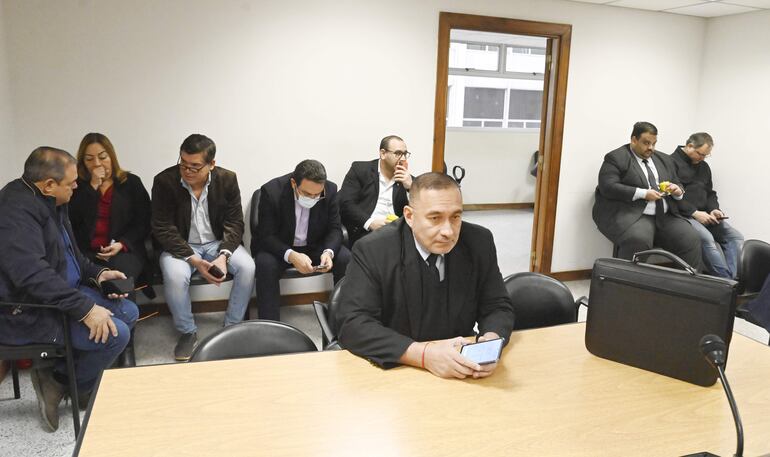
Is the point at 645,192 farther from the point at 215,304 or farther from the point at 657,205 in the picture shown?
the point at 215,304

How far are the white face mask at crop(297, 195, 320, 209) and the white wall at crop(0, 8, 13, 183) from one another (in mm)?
1776

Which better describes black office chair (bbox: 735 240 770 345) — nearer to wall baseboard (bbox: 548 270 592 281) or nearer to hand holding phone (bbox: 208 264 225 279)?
wall baseboard (bbox: 548 270 592 281)

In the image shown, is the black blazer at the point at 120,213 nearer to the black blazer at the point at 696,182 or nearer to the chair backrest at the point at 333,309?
the chair backrest at the point at 333,309

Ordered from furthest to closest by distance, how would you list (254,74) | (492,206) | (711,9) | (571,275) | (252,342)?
(492,206) < (571,275) < (711,9) < (254,74) < (252,342)

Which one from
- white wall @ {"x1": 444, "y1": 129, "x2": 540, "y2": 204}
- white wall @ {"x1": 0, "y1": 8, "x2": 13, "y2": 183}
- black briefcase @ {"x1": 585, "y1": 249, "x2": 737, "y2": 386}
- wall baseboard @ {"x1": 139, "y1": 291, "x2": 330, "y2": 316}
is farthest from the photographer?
white wall @ {"x1": 444, "y1": 129, "x2": 540, "y2": 204}

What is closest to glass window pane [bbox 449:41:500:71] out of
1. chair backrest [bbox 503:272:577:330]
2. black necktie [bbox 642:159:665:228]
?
black necktie [bbox 642:159:665:228]

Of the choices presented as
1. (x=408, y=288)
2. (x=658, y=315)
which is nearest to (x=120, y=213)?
(x=408, y=288)

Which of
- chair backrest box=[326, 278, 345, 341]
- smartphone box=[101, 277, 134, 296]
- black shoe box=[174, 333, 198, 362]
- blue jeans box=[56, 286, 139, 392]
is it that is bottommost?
black shoe box=[174, 333, 198, 362]

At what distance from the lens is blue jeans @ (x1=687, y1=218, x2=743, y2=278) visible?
489 centimetres

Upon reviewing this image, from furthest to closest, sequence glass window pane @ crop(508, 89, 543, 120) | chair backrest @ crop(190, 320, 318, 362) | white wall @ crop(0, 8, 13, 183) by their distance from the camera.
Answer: glass window pane @ crop(508, 89, 543, 120) → white wall @ crop(0, 8, 13, 183) → chair backrest @ crop(190, 320, 318, 362)

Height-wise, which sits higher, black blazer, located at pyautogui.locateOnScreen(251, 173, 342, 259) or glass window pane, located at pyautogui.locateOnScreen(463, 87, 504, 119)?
glass window pane, located at pyautogui.locateOnScreen(463, 87, 504, 119)

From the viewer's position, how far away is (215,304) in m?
4.32

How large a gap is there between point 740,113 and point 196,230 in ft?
16.5

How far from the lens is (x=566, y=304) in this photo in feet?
8.25
